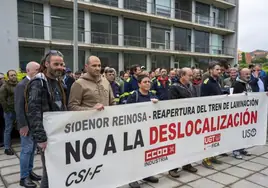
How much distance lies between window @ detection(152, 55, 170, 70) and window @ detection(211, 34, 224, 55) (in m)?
7.72

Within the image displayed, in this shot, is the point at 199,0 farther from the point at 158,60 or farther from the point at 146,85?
the point at 146,85

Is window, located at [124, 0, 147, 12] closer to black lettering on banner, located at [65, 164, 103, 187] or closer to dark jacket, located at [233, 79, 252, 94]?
dark jacket, located at [233, 79, 252, 94]

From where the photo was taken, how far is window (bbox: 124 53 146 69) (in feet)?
63.7

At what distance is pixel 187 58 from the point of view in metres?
24.3

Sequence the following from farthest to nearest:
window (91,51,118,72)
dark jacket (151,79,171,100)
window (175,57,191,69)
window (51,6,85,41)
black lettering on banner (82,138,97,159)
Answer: window (175,57,191,69) < window (91,51,118,72) < window (51,6,85,41) < dark jacket (151,79,171,100) < black lettering on banner (82,138,97,159)

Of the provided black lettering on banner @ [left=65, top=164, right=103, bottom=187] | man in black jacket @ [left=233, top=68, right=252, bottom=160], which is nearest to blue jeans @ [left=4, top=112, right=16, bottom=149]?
black lettering on banner @ [left=65, top=164, right=103, bottom=187]

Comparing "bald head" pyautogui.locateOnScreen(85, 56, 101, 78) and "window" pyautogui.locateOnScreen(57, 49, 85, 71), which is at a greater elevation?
"window" pyautogui.locateOnScreen(57, 49, 85, 71)

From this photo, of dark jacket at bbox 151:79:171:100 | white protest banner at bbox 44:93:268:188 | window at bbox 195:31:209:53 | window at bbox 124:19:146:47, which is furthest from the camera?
window at bbox 195:31:209:53

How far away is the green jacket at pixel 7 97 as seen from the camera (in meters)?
4.88

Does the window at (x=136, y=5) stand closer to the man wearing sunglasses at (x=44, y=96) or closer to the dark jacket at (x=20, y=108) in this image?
the dark jacket at (x=20, y=108)

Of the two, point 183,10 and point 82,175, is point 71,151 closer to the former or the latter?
point 82,175

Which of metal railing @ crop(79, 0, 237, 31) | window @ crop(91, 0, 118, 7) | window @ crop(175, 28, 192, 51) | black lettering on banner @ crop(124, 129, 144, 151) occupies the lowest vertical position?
black lettering on banner @ crop(124, 129, 144, 151)

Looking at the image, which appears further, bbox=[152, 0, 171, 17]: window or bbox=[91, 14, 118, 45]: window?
bbox=[152, 0, 171, 17]: window

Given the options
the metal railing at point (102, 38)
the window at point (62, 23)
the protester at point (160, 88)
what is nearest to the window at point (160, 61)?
the metal railing at point (102, 38)
